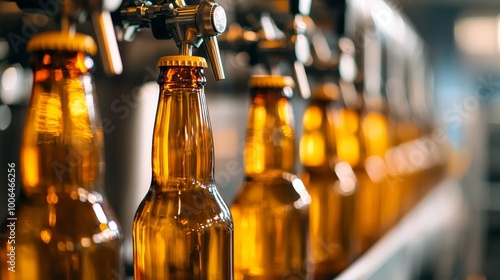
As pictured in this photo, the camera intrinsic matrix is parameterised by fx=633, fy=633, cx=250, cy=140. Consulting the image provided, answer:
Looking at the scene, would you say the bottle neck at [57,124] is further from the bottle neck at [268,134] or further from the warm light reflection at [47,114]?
the bottle neck at [268,134]

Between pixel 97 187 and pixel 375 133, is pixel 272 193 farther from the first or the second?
pixel 375 133

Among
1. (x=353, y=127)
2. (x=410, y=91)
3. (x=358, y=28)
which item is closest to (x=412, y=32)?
(x=410, y=91)

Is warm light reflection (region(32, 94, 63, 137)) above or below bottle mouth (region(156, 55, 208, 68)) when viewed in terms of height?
below

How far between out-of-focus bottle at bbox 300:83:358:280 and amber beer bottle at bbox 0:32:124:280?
1.27 feet

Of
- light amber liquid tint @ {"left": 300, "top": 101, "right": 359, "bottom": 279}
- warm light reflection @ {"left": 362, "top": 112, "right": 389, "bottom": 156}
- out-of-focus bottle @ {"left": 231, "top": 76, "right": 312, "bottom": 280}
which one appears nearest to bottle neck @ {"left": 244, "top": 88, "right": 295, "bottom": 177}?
out-of-focus bottle @ {"left": 231, "top": 76, "right": 312, "bottom": 280}

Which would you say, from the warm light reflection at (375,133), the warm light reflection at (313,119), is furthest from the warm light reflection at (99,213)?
the warm light reflection at (375,133)

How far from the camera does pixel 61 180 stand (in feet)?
1.43

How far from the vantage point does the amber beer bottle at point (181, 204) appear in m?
0.44

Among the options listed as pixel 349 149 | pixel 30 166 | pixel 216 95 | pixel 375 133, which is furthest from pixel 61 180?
pixel 375 133

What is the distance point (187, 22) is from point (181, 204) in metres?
0.13

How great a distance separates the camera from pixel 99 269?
0.43m

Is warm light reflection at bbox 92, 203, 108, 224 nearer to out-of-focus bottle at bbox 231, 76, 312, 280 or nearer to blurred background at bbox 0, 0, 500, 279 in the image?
blurred background at bbox 0, 0, 500, 279

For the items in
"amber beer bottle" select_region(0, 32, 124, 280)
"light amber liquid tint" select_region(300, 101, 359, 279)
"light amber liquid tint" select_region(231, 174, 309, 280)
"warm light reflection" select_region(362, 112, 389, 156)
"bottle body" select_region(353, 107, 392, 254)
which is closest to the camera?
"amber beer bottle" select_region(0, 32, 124, 280)

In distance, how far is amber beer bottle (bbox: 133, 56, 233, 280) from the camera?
1.45 feet
